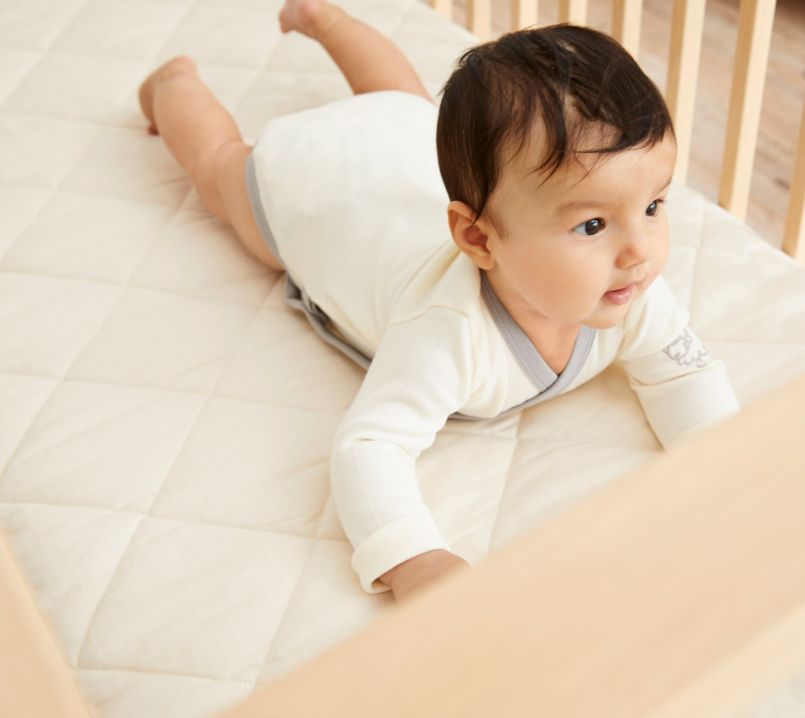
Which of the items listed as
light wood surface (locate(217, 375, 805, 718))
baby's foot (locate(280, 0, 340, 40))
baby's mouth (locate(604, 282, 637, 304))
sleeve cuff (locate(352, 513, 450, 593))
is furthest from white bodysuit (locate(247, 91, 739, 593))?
light wood surface (locate(217, 375, 805, 718))

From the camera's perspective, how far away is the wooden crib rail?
1003 mm

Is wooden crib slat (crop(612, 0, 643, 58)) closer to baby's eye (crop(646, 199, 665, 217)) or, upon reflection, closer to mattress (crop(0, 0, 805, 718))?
mattress (crop(0, 0, 805, 718))

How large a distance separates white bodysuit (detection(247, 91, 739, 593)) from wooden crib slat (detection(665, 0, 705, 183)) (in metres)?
0.26

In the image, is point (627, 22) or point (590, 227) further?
point (627, 22)

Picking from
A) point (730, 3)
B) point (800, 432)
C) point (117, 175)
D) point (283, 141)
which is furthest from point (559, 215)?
point (730, 3)

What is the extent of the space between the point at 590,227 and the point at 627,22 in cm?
52

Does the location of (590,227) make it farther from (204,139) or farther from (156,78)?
(156,78)

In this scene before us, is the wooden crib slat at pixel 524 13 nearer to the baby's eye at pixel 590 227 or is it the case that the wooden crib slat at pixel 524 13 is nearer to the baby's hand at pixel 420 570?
the baby's eye at pixel 590 227

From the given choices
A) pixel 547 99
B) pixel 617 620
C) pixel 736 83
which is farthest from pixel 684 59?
pixel 617 620

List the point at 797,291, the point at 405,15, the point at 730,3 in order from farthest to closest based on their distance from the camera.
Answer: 1. the point at 730,3
2. the point at 405,15
3. the point at 797,291

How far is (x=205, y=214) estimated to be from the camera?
1151 mm

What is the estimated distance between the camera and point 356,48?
1216 mm

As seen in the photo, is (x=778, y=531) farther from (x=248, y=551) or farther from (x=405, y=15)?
(x=405, y=15)

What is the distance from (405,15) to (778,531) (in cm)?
116
